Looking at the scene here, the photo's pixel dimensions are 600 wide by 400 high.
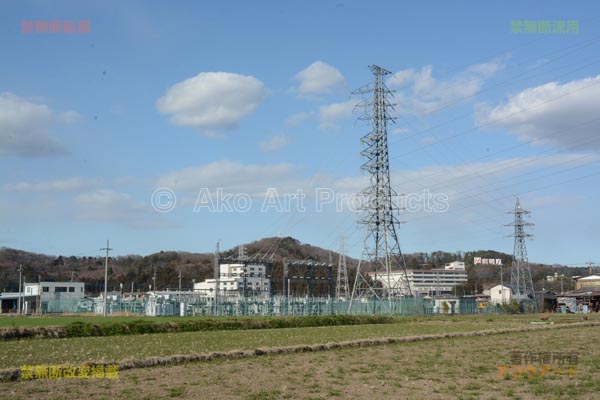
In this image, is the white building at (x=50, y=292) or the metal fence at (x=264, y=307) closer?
the metal fence at (x=264, y=307)

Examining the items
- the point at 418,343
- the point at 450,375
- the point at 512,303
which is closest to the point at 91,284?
the point at 512,303

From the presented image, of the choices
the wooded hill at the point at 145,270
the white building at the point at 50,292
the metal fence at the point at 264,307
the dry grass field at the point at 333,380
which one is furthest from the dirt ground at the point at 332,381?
the wooded hill at the point at 145,270

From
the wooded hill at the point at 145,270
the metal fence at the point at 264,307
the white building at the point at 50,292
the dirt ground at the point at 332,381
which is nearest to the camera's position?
the dirt ground at the point at 332,381

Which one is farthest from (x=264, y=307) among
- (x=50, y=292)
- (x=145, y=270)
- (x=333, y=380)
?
(x=145, y=270)

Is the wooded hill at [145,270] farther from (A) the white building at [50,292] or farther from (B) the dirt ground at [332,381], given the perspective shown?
(B) the dirt ground at [332,381]

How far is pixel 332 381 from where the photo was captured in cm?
1554

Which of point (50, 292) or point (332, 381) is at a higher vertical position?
point (332, 381)

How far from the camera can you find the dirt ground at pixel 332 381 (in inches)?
524

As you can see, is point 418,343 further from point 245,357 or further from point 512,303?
point 512,303

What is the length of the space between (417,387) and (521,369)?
4.77 meters

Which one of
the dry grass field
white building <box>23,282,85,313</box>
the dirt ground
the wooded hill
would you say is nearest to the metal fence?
white building <box>23,282,85,313</box>

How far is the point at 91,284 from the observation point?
535 feet

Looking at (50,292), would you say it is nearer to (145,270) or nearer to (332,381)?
(145,270)

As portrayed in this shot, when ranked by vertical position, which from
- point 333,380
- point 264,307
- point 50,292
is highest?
point 333,380
